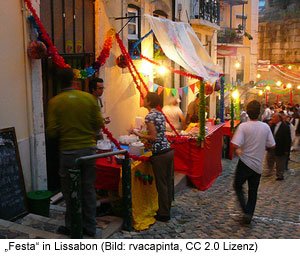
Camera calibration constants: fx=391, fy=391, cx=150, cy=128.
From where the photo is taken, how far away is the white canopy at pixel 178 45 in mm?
8778

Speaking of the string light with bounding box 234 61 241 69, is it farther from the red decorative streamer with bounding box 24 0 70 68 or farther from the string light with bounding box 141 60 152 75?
the red decorative streamer with bounding box 24 0 70 68

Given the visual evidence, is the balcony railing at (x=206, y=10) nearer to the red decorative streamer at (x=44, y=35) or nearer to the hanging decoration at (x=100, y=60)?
the hanging decoration at (x=100, y=60)

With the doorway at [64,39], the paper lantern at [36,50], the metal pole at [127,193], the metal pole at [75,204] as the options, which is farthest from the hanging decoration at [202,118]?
the metal pole at [75,204]

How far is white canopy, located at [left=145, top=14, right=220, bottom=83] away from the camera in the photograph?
8778mm

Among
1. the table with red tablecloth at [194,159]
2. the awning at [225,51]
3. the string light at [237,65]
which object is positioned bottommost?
the table with red tablecloth at [194,159]

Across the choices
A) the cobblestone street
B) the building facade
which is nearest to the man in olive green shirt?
the cobblestone street

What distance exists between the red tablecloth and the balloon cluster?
11.8 inches

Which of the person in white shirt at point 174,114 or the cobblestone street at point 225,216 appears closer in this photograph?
the cobblestone street at point 225,216

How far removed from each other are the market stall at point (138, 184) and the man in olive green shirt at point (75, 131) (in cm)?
119

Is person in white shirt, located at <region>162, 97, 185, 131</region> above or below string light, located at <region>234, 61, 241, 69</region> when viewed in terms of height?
below

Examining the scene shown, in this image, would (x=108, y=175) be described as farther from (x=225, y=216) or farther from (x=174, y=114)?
(x=174, y=114)

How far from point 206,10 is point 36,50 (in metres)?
13.4
